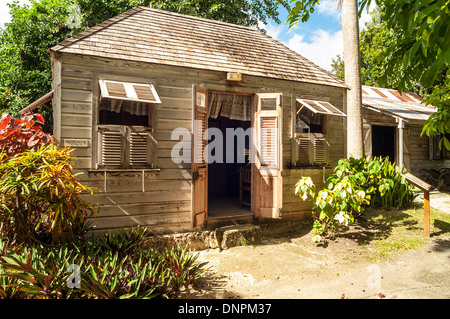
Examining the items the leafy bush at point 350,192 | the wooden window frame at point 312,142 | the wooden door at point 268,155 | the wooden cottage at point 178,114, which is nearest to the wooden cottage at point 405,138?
the leafy bush at point 350,192

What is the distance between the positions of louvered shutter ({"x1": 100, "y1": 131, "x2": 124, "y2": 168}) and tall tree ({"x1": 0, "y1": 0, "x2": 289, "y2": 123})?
897 centimetres

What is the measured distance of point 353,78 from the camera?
820 centimetres

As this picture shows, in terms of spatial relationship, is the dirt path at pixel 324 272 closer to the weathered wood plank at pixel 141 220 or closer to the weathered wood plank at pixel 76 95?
the weathered wood plank at pixel 141 220

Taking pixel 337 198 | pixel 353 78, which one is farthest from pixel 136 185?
pixel 353 78

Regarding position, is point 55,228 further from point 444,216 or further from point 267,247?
point 444,216

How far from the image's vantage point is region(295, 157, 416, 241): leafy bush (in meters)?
5.59

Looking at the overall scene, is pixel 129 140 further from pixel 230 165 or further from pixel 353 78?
pixel 353 78

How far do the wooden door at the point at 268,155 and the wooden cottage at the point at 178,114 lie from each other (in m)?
0.02

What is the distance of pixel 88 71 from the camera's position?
197 inches

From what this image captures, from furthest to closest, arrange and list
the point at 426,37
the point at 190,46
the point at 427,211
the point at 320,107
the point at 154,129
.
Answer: the point at 320,107 < the point at 190,46 < the point at 427,211 < the point at 154,129 < the point at 426,37

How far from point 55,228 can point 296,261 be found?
3932 millimetres

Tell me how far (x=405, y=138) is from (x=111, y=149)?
11.3 m

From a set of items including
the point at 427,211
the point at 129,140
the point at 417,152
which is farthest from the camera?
the point at 417,152

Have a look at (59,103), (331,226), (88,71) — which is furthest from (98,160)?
(331,226)
